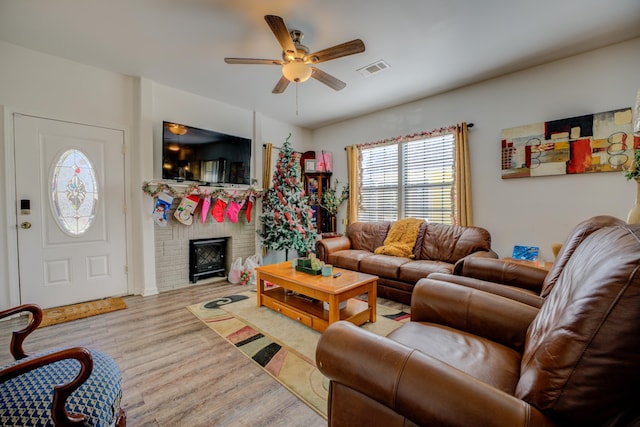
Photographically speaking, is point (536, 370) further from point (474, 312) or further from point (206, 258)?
point (206, 258)

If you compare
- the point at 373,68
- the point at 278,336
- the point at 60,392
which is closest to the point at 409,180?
the point at 373,68

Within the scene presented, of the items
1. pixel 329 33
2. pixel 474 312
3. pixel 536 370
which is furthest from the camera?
pixel 329 33

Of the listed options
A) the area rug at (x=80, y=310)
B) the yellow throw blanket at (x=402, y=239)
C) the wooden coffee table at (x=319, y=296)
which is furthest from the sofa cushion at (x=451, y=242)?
the area rug at (x=80, y=310)

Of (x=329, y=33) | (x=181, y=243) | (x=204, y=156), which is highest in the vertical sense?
(x=329, y=33)

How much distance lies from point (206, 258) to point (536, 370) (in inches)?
159

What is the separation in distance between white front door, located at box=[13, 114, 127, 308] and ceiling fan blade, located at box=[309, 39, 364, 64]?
274cm

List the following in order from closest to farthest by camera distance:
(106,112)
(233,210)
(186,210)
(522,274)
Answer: (522,274) < (106,112) < (186,210) < (233,210)

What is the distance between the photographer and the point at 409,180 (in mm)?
4211

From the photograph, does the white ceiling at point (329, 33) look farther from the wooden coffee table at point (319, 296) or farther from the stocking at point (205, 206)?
the wooden coffee table at point (319, 296)

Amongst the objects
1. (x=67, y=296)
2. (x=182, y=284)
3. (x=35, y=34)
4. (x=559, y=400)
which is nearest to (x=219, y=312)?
(x=182, y=284)

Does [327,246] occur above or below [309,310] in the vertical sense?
above

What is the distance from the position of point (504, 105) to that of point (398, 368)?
3624 millimetres

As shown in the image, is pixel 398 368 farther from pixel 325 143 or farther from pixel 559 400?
pixel 325 143

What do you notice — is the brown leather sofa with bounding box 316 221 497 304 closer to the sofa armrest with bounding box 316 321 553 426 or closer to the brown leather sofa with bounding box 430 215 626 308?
the brown leather sofa with bounding box 430 215 626 308
